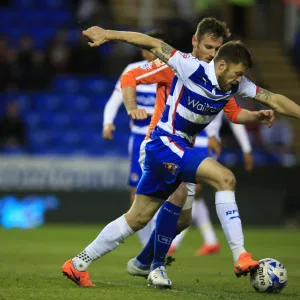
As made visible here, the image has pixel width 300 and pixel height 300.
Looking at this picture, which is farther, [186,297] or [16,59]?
[16,59]

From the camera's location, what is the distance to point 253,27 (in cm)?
2394

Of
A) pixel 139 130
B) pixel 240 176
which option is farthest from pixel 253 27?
pixel 139 130

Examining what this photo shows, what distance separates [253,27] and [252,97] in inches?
643

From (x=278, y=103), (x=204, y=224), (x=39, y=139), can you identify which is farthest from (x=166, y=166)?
(x=39, y=139)

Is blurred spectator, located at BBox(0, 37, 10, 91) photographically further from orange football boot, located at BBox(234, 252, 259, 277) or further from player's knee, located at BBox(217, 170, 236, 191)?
orange football boot, located at BBox(234, 252, 259, 277)

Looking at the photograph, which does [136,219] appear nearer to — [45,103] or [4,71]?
[4,71]

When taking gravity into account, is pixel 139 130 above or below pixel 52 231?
above

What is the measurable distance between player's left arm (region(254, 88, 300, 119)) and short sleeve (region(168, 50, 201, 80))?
69 centimetres

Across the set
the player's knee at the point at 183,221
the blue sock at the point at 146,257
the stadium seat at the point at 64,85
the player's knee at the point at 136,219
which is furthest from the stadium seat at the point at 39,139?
the player's knee at the point at 136,219

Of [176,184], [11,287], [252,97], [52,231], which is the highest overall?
[252,97]

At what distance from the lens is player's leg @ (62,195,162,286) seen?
7.82 metres

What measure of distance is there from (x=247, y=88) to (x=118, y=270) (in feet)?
8.84

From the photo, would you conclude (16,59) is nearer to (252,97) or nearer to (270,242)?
(270,242)

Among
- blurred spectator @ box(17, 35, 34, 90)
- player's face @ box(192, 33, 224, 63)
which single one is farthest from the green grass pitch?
blurred spectator @ box(17, 35, 34, 90)
